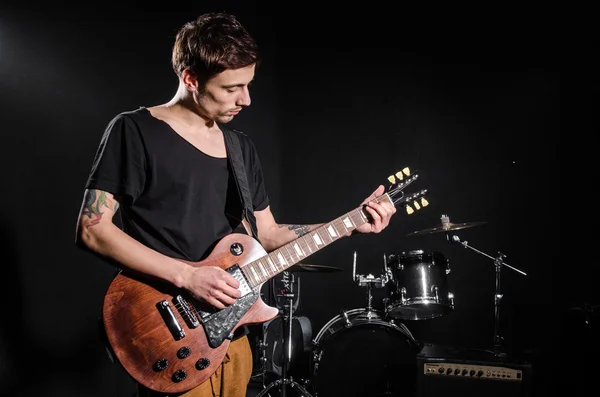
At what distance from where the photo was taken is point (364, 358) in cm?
466

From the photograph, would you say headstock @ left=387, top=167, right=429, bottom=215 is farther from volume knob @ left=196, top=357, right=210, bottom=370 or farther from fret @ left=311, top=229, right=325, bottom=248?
volume knob @ left=196, top=357, right=210, bottom=370

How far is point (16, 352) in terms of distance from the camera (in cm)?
289

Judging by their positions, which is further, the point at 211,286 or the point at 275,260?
the point at 275,260

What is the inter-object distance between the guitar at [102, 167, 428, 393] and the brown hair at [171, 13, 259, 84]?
75 centimetres

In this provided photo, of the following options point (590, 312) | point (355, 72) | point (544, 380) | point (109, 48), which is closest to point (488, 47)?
point (355, 72)

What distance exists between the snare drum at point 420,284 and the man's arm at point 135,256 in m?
2.66

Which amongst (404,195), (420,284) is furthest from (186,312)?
(420,284)

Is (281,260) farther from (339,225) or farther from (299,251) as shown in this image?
(339,225)

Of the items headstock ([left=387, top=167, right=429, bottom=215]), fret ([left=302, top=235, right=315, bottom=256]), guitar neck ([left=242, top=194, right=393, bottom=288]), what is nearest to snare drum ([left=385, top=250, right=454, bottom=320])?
headstock ([left=387, top=167, right=429, bottom=215])

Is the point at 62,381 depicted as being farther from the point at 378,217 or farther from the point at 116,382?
the point at 378,217

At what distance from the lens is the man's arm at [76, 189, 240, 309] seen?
1.91 metres

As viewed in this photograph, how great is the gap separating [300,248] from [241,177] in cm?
45

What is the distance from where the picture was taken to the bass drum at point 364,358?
458 cm

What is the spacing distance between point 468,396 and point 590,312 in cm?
131
